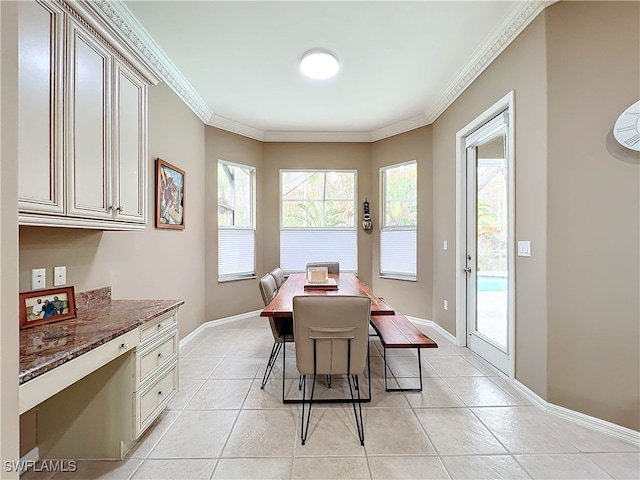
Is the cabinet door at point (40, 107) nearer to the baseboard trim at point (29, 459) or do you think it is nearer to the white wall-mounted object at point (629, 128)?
the baseboard trim at point (29, 459)

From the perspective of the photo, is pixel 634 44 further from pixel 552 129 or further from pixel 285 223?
pixel 285 223

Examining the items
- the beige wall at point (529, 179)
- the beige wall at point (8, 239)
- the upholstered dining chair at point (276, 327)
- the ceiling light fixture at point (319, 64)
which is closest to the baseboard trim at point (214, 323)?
the upholstered dining chair at point (276, 327)

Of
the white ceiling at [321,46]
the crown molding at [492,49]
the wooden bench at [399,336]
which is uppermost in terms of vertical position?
the white ceiling at [321,46]

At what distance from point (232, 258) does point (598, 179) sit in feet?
13.2

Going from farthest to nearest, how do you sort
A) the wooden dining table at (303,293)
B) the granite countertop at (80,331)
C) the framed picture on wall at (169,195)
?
the framed picture on wall at (169,195)
the wooden dining table at (303,293)
the granite countertop at (80,331)

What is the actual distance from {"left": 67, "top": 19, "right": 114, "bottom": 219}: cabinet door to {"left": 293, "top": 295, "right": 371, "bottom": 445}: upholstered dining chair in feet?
4.19

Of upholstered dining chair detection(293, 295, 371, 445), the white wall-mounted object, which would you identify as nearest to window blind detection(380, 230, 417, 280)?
the white wall-mounted object

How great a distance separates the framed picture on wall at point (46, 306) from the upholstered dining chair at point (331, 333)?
1.28 m

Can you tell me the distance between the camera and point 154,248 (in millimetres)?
2777

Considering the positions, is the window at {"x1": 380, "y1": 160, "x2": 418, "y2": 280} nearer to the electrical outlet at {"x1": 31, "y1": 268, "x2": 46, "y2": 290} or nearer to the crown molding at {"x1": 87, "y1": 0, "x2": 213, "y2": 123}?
the crown molding at {"x1": 87, "y1": 0, "x2": 213, "y2": 123}

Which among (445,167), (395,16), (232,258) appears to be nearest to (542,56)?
(395,16)

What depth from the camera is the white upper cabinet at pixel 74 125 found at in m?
1.27

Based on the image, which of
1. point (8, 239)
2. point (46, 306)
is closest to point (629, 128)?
point (8, 239)

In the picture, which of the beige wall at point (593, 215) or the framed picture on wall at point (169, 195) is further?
the framed picture on wall at point (169, 195)
